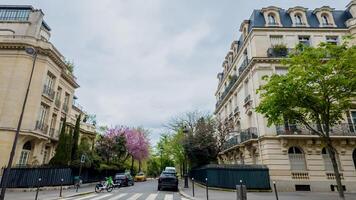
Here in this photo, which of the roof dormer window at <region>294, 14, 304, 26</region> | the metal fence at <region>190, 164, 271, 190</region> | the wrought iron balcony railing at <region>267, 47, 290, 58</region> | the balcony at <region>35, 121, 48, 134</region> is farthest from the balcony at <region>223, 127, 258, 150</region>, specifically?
the balcony at <region>35, 121, 48, 134</region>

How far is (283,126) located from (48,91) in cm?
2208

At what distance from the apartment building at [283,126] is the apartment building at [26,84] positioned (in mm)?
18801

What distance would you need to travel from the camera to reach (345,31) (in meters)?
21.5

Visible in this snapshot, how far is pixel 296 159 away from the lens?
18.4 m

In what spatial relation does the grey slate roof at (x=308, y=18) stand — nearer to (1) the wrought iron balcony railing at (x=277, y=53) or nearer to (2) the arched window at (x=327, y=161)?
(1) the wrought iron balcony railing at (x=277, y=53)

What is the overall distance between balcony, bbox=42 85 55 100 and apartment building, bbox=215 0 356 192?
62.5 ft

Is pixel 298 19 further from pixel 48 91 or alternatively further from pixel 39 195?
pixel 39 195

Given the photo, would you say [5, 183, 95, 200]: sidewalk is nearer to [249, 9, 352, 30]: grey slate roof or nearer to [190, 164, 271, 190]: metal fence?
[190, 164, 271, 190]: metal fence

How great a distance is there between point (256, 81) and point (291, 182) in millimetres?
8693

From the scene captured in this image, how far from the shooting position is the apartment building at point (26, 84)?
63.5ft

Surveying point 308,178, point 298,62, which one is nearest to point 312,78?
point 298,62

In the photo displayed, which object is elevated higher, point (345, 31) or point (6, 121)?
point (345, 31)

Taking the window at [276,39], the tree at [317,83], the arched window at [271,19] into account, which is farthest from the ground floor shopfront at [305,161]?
the arched window at [271,19]

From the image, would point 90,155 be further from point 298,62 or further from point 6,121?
point 298,62
